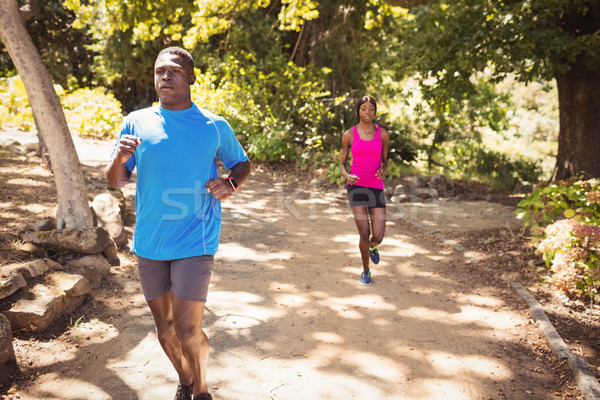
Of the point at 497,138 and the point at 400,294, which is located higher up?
the point at 497,138

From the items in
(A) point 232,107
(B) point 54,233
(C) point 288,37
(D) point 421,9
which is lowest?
(B) point 54,233

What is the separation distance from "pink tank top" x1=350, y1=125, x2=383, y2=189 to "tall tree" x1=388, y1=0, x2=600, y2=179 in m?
3.52

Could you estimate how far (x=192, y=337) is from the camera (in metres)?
2.85

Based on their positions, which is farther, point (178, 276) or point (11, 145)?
point (11, 145)

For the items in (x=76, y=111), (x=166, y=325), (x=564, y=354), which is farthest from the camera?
(x=76, y=111)

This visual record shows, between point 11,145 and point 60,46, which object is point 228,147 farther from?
point 60,46

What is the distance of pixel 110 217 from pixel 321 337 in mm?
3544

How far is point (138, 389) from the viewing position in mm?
3455

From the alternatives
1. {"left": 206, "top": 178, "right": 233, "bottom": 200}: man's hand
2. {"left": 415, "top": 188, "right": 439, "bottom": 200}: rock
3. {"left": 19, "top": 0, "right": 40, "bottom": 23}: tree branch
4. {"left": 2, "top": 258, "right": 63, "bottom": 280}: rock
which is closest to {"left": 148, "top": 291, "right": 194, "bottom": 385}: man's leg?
{"left": 206, "top": 178, "right": 233, "bottom": 200}: man's hand

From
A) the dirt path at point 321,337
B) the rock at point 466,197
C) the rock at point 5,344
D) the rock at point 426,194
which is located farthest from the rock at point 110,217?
the rock at point 466,197

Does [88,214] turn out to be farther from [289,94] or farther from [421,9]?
[421,9]

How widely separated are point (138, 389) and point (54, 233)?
8.23 ft

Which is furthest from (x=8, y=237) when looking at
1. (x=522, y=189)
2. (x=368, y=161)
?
(x=522, y=189)

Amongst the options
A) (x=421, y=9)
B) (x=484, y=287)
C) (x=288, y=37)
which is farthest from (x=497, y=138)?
(x=484, y=287)
